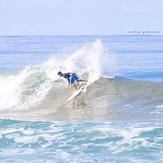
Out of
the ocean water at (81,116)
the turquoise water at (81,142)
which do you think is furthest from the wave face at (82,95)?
the turquoise water at (81,142)

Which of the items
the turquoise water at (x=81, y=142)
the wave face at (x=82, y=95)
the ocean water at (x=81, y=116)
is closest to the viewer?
the turquoise water at (x=81, y=142)

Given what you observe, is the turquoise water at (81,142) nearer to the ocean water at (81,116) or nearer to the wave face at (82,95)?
the ocean water at (81,116)

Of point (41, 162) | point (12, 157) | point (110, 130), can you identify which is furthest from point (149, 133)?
point (12, 157)

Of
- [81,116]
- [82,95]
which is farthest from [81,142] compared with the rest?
[82,95]

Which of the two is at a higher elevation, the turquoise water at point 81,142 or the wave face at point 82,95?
the wave face at point 82,95

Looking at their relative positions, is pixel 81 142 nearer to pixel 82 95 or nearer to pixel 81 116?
pixel 81 116

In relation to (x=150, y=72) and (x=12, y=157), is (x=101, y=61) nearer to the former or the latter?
(x=150, y=72)

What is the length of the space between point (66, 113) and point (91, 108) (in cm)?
131

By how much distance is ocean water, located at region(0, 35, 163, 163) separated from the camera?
8961 millimetres

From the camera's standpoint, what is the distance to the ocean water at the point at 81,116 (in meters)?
8.96

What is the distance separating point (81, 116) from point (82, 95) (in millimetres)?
3922

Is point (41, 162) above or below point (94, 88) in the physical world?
below

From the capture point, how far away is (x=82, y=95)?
672 inches

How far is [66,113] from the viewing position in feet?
46.1
